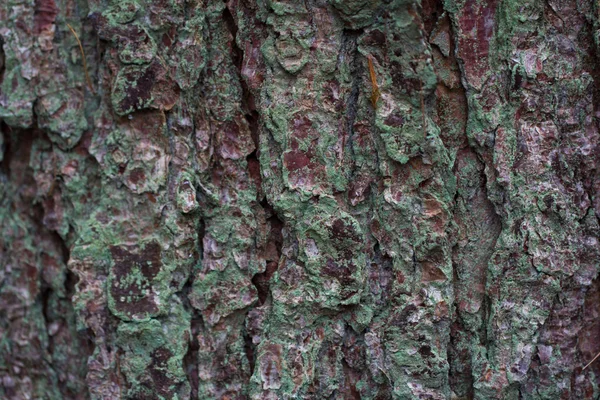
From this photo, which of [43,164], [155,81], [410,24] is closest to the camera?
[410,24]

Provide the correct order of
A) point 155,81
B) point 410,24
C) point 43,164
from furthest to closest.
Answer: point 43,164, point 155,81, point 410,24

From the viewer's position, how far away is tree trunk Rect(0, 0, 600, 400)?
3.53 ft

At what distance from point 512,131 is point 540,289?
1.02ft

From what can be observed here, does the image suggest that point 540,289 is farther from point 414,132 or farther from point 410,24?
point 410,24

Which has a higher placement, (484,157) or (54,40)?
(54,40)

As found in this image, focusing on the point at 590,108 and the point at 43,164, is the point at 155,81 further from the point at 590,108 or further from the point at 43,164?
the point at 590,108

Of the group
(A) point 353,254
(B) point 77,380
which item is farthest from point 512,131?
(B) point 77,380

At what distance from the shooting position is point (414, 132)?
1069mm

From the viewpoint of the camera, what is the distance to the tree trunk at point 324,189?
1076mm

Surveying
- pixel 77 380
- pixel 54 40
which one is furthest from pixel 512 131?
pixel 77 380

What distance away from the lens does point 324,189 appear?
1104mm

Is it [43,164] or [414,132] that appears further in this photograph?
[43,164]

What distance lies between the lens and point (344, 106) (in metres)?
1.10

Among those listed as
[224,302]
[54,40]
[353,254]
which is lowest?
[224,302]
